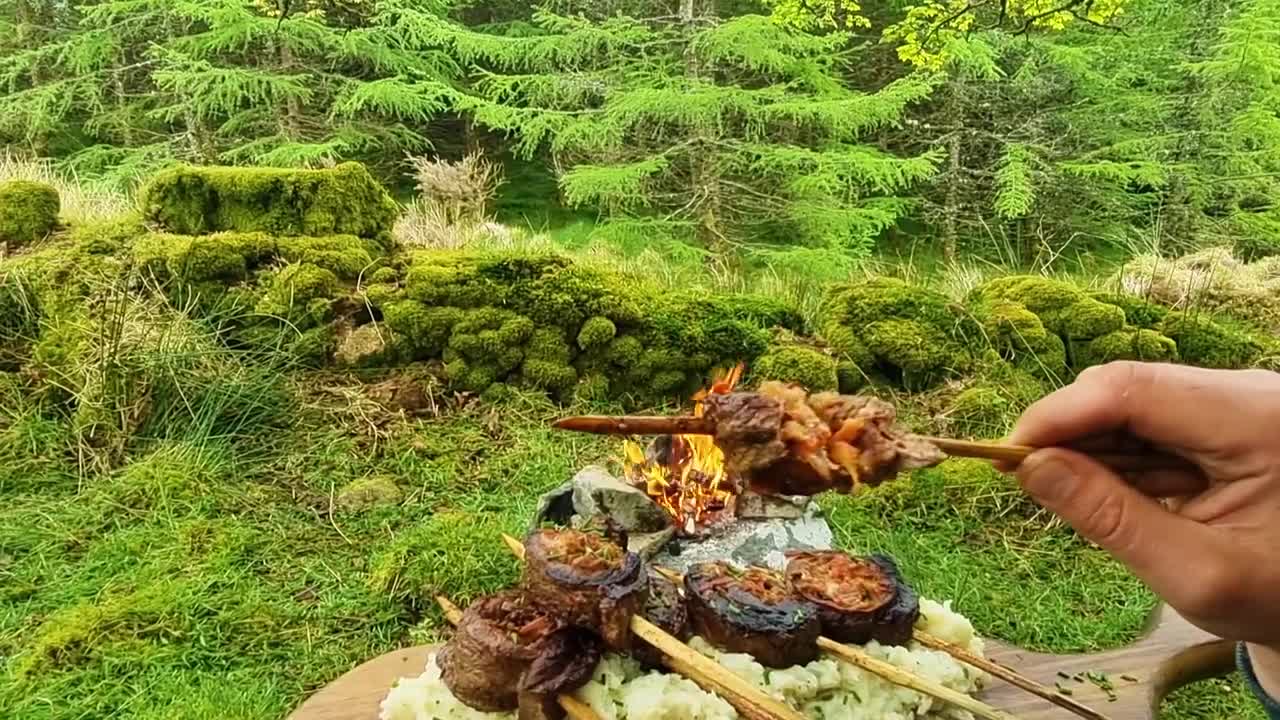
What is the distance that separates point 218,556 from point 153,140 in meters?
13.3

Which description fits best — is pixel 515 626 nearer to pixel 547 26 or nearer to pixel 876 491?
pixel 876 491

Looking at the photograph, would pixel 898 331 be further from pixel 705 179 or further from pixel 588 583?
pixel 705 179

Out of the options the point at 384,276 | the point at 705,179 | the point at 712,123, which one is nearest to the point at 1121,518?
the point at 384,276

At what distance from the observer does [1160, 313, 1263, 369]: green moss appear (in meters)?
4.70

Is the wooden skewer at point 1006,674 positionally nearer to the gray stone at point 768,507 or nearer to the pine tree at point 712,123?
the gray stone at point 768,507

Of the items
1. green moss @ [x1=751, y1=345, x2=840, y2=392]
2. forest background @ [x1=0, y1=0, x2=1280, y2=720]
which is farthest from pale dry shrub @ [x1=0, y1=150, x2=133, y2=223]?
green moss @ [x1=751, y1=345, x2=840, y2=392]

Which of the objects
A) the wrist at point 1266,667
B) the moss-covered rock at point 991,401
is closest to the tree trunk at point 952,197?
the moss-covered rock at point 991,401

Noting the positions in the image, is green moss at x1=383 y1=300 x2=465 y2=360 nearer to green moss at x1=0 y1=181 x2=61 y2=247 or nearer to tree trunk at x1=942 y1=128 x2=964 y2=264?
green moss at x1=0 y1=181 x2=61 y2=247

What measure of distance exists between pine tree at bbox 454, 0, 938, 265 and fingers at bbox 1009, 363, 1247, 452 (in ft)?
26.6

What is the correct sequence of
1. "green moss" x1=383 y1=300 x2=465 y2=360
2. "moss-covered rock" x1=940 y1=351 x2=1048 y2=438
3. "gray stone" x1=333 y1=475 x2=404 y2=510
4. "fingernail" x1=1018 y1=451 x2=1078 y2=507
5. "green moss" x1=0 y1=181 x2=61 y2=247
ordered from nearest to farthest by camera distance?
1. "fingernail" x1=1018 y1=451 x2=1078 y2=507
2. "gray stone" x1=333 y1=475 x2=404 y2=510
3. "moss-covered rock" x1=940 y1=351 x2=1048 y2=438
4. "green moss" x1=383 y1=300 x2=465 y2=360
5. "green moss" x1=0 y1=181 x2=61 y2=247

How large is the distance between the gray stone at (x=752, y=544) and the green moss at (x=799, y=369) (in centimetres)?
160

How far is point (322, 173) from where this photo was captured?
4.96 metres

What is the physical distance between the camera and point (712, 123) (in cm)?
1003

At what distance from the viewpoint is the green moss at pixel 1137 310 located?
4.82m
